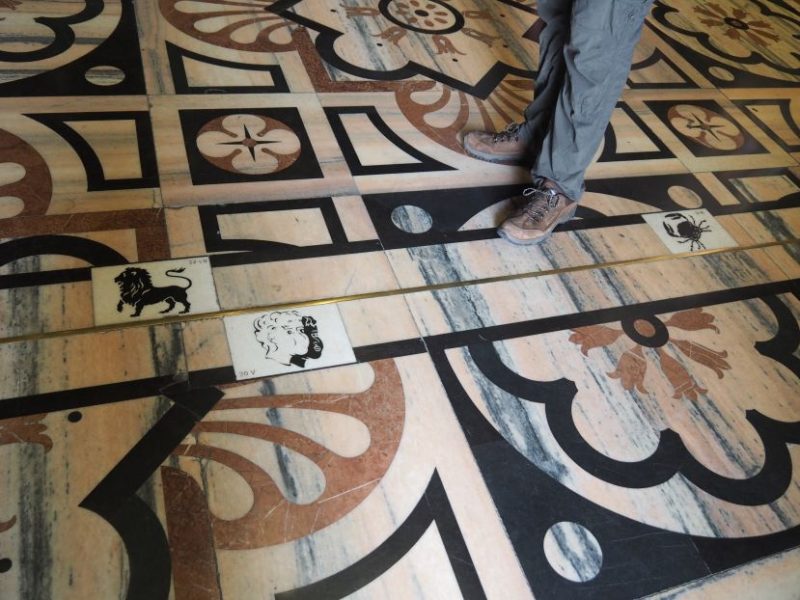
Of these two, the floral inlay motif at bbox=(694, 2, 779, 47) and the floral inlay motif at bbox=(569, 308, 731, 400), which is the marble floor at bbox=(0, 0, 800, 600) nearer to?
the floral inlay motif at bbox=(569, 308, 731, 400)

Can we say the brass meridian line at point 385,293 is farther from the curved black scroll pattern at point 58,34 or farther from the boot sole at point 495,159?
the curved black scroll pattern at point 58,34

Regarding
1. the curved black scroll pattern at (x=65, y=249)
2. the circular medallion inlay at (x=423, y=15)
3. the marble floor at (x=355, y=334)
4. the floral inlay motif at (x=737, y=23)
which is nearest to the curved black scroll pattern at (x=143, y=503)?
the marble floor at (x=355, y=334)

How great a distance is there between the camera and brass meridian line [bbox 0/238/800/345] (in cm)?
107

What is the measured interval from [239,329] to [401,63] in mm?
994

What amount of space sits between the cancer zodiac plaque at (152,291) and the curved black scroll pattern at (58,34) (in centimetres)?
71

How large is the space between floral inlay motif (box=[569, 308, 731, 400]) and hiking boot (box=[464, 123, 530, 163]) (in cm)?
48

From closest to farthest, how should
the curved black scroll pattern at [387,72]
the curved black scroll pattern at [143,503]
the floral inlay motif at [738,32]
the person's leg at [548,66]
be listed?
the curved black scroll pattern at [143,503]
the person's leg at [548,66]
the curved black scroll pattern at [387,72]
the floral inlay motif at [738,32]

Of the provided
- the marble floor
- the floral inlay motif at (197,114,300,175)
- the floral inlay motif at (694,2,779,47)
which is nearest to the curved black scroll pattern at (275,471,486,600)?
the marble floor

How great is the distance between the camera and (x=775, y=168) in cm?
180

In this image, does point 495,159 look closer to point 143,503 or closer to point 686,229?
point 686,229

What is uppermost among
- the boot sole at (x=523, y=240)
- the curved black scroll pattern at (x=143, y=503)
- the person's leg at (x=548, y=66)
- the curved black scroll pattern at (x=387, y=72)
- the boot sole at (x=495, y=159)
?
the person's leg at (x=548, y=66)

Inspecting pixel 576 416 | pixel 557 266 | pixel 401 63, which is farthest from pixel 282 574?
pixel 401 63

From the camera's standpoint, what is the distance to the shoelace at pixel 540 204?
4.53ft

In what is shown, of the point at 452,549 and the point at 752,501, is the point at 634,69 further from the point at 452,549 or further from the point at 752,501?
the point at 452,549
